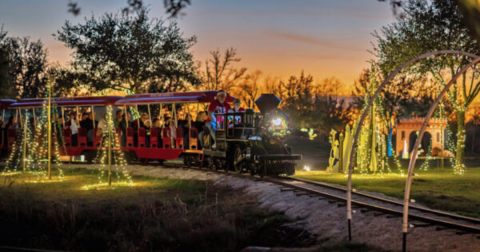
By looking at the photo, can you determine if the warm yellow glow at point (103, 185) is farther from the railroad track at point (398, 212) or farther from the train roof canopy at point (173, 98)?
the railroad track at point (398, 212)

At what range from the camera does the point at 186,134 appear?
25688 mm

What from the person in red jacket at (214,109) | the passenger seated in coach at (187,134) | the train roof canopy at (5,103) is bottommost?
the passenger seated in coach at (187,134)

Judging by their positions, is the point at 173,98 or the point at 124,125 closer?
the point at 173,98

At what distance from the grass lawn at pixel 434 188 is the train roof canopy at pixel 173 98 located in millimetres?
5094

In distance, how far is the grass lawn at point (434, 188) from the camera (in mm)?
15469

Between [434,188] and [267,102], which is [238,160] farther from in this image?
[434,188]

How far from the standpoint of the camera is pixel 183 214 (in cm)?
1509

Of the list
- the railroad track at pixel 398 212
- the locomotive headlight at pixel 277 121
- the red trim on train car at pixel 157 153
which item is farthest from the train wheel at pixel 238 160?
the red trim on train car at pixel 157 153

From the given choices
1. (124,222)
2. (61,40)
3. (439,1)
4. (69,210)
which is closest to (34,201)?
(69,210)

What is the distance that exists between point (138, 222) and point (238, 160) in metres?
7.80

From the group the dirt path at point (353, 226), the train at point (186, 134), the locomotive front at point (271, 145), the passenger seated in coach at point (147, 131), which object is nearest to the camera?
the dirt path at point (353, 226)

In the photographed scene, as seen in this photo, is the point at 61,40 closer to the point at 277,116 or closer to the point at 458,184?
the point at 277,116

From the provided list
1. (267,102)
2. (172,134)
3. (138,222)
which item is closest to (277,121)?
(267,102)

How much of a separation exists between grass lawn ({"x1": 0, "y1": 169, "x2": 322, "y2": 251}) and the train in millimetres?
2746
